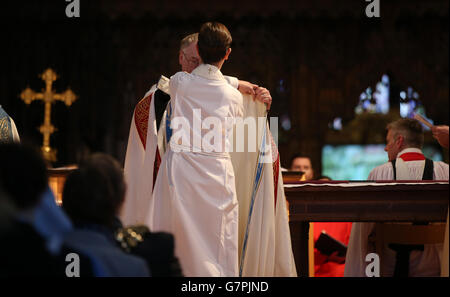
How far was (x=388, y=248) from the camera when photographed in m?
6.00

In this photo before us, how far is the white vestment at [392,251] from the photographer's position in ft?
19.4

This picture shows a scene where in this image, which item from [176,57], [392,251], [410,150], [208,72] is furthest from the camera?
[176,57]

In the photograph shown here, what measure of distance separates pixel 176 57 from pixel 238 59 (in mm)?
845

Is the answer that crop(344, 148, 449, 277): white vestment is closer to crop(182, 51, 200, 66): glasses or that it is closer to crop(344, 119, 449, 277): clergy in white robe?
crop(344, 119, 449, 277): clergy in white robe

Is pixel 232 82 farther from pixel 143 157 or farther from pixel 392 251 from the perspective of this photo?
pixel 392 251

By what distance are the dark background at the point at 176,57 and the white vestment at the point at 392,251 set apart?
3.22 metres

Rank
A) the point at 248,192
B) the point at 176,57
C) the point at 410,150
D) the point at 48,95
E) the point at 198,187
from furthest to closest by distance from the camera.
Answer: the point at 176,57, the point at 48,95, the point at 410,150, the point at 248,192, the point at 198,187

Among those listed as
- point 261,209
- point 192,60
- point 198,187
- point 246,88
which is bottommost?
point 261,209

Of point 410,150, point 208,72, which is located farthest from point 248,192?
point 410,150

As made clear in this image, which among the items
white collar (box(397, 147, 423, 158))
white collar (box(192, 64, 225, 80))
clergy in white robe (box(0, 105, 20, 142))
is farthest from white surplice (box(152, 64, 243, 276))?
white collar (box(397, 147, 423, 158))

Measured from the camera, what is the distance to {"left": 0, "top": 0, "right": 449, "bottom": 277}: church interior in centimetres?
930

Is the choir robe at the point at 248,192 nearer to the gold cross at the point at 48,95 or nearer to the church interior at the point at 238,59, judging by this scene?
the gold cross at the point at 48,95

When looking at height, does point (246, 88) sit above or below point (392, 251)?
above
